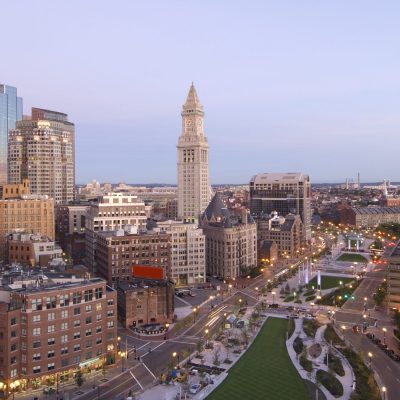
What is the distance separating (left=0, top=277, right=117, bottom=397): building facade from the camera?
71812 millimetres

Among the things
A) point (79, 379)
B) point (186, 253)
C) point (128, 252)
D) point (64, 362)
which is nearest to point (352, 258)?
point (186, 253)

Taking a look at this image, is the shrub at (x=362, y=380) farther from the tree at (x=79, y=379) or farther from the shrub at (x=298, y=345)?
the tree at (x=79, y=379)

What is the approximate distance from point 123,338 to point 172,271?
51511 mm

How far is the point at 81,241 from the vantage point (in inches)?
6919

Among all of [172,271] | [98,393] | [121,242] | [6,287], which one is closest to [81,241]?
[172,271]

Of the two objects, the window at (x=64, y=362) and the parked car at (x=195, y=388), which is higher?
the window at (x=64, y=362)

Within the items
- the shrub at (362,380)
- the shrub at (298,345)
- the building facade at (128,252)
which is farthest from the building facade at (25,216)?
the shrub at (362,380)

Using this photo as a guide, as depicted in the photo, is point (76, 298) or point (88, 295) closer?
point (76, 298)

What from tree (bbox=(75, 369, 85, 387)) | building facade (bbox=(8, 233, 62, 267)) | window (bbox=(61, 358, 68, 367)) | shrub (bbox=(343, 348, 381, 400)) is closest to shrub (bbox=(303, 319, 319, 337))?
shrub (bbox=(343, 348, 381, 400))

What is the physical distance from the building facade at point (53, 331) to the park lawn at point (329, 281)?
77.5 m

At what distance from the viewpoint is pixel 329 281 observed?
14912 centimetres

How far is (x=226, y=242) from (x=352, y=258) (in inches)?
2362

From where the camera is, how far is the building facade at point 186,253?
481 feet

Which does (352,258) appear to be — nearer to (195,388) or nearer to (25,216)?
(25,216)
